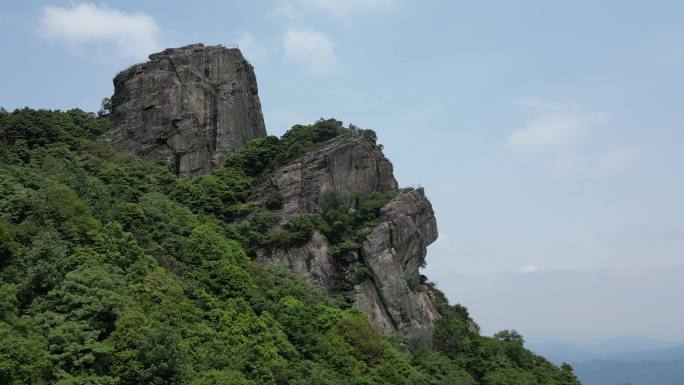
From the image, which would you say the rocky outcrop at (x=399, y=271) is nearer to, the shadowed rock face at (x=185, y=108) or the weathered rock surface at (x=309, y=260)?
the weathered rock surface at (x=309, y=260)

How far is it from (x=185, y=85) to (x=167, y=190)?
11.0 metres

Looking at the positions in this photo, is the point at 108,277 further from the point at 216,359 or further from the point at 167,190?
the point at 167,190

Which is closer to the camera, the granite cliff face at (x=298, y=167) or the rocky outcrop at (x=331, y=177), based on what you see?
the granite cliff face at (x=298, y=167)

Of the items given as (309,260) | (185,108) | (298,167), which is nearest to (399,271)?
(309,260)

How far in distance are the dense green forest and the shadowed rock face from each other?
2.43m

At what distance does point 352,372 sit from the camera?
31250 millimetres

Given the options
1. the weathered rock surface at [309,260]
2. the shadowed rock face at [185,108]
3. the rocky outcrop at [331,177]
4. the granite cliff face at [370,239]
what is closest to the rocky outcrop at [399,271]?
the granite cliff face at [370,239]

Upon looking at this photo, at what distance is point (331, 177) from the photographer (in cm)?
4456

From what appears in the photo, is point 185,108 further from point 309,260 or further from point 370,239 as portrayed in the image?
point 370,239

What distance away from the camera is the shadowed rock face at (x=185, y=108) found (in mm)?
49312

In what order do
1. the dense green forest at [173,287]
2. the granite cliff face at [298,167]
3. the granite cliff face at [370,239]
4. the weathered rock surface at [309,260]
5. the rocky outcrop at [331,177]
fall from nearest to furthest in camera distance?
the dense green forest at [173,287] → the weathered rock surface at [309,260] → the granite cliff face at [370,239] → the granite cliff face at [298,167] → the rocky outcrop at [331,177]

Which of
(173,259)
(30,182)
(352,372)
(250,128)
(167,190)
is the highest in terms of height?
(250,128)

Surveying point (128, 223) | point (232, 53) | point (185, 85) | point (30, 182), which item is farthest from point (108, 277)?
point (232, 53)

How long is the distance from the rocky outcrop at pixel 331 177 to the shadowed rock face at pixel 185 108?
7.83m
